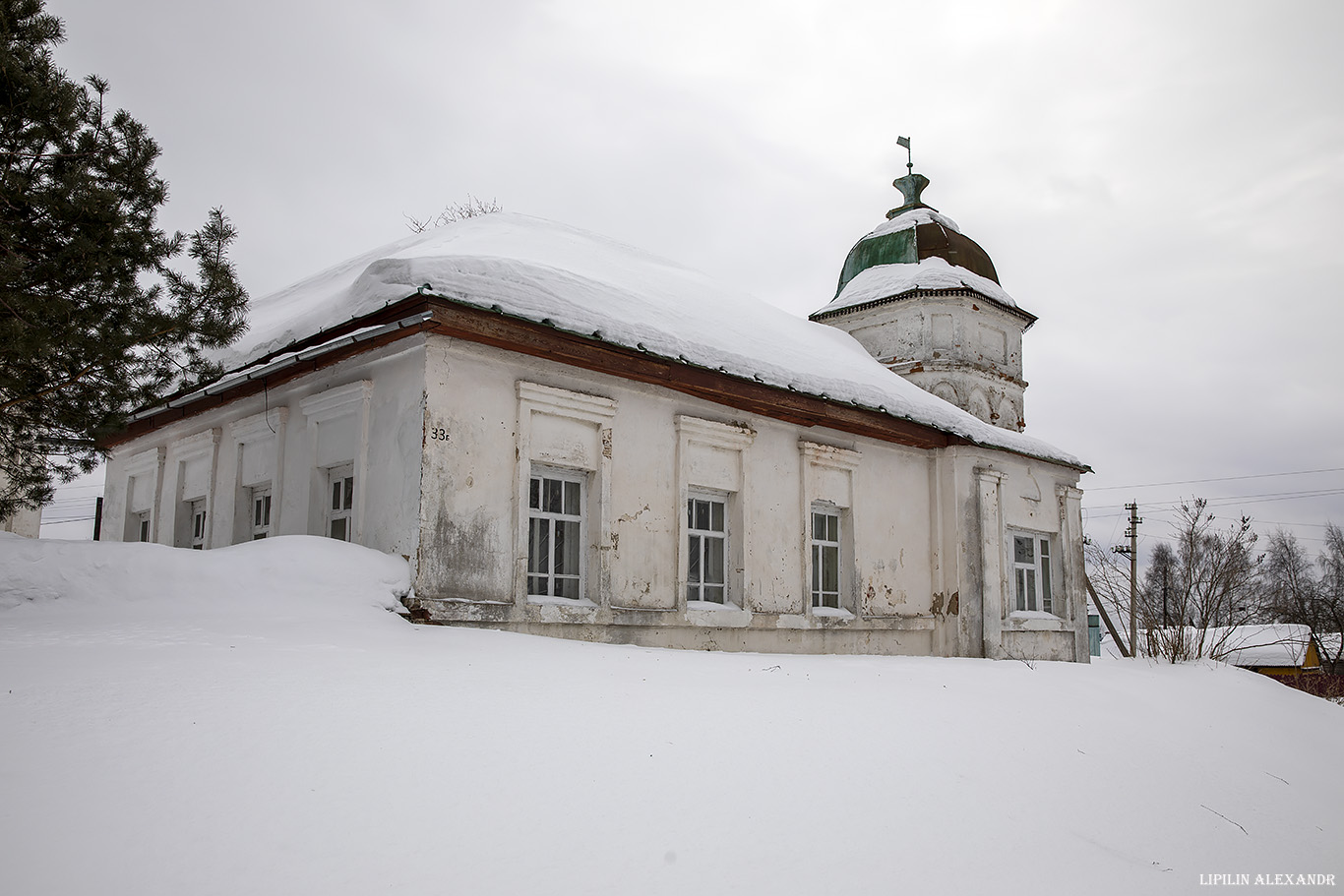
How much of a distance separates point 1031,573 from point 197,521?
40.4 feet

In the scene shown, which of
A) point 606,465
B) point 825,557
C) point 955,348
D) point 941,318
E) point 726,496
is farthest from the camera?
point 941,318

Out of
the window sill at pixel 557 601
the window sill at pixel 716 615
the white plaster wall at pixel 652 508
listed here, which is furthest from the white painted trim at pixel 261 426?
the window sill at pixel 716 615

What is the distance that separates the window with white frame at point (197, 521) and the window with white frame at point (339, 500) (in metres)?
3.58

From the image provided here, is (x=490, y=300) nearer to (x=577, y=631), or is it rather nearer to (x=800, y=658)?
(x=577, y=631)

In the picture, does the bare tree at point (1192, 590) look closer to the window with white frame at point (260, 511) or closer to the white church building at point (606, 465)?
the white church building at point (606, 465)

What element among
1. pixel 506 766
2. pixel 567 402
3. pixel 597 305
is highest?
pixel 597 305

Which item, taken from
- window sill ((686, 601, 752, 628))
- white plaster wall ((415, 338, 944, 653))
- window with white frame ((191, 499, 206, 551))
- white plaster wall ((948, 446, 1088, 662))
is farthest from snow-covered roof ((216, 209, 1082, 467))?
window sill ((686, 601, 752, 628))

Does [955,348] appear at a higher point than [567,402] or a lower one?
higher

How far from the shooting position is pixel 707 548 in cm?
1095

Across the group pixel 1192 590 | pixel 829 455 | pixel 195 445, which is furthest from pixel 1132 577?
pixel 195 445

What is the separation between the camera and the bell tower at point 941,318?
18.7 meters

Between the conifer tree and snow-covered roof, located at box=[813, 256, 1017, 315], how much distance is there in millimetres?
14029

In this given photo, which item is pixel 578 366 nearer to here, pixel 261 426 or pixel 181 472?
pixel 261 426

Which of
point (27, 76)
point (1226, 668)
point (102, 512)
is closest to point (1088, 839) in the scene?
point (27, 76)
